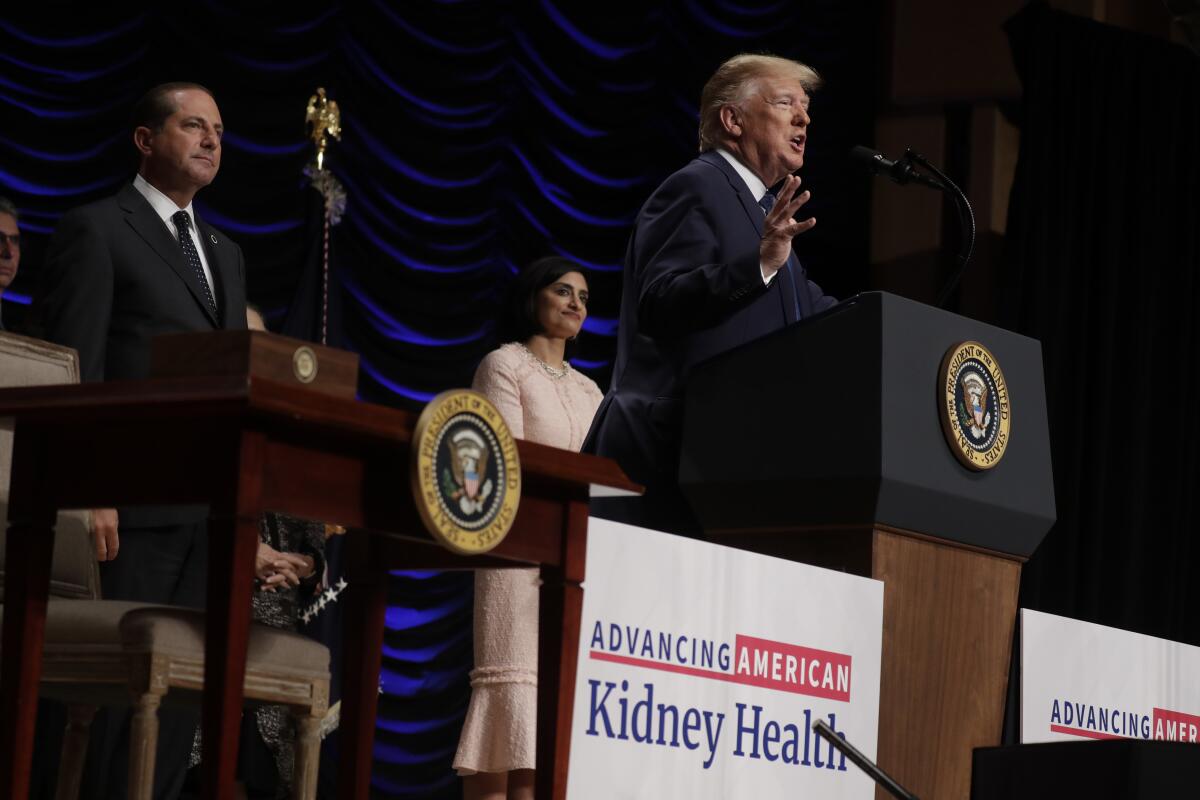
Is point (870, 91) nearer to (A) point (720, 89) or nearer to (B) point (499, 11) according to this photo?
(B) point (499, 11)

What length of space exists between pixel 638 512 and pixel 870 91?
4.14 metres

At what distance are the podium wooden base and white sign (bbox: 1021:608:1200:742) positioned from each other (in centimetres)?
9

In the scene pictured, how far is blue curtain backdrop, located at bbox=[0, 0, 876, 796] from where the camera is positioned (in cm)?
486

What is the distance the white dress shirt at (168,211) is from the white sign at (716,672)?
4.17 feet

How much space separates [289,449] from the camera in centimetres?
157

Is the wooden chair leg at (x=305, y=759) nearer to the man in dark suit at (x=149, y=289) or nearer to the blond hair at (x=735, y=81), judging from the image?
the man in dark suit at (x=149, y=289)

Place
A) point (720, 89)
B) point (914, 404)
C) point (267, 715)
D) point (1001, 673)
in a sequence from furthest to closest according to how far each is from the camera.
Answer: point (267, 715)
point (720, 89)
point (1001, 673)
point (914, 404)

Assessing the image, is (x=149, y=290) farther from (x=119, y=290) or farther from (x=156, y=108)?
(x=156, y=108)

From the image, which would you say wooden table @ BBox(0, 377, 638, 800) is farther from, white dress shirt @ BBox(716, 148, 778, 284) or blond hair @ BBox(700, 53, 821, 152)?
blond hair @ BBox(700, 53, 821, 152)

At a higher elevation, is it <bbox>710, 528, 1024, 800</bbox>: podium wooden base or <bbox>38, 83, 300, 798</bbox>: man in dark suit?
<bbox>38, 83, 300, 798</bbox>: man in dark suit

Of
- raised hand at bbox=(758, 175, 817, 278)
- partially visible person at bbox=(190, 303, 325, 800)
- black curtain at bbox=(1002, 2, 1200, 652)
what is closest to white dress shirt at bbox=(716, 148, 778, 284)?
raised hand at bbox=(758, 175, 817, 278)

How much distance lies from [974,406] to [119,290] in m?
1.46

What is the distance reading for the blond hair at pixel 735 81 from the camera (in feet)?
9.12

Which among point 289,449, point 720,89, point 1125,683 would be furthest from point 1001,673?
point 289,449
